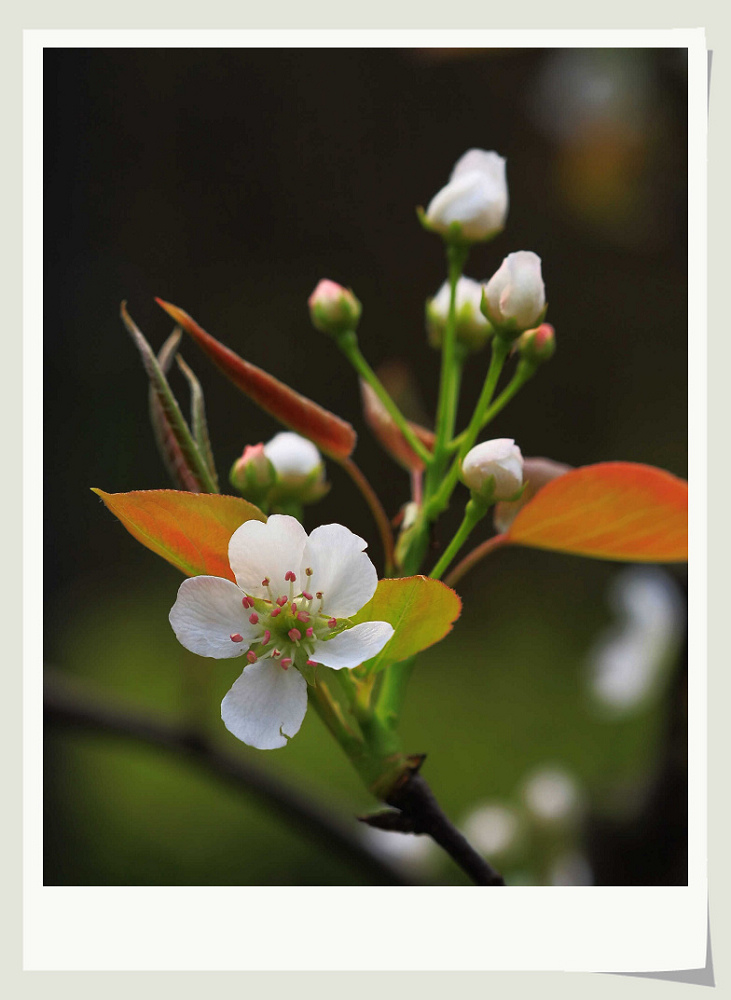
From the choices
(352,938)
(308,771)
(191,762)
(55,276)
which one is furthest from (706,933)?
(55,276)

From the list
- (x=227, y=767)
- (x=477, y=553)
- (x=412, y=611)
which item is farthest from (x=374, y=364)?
(x=412, y=611)

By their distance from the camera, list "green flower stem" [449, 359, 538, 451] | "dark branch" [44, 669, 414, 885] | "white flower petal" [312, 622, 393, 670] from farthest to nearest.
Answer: "dark branch" [44, 669, 414, 885] → "green flower stem" [449, 359, 538, 451] → "white flower petal" [312, 622, 393, 670]

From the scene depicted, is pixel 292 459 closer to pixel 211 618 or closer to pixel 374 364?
pixel 211 618

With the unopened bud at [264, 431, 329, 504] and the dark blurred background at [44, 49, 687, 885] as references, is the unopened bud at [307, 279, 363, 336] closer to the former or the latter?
the unopened bud at [264, 431, 329, 504]

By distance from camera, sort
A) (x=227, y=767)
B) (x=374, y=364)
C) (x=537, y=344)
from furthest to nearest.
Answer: (x=374, y=364)
(x=227, y=767)
(x=537, y=344)

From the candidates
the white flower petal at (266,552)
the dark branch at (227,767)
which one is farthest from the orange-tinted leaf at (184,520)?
the dark branch at (227,767)

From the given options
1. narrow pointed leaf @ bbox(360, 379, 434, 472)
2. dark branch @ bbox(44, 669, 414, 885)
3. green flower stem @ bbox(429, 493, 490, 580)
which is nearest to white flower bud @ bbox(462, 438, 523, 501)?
green flower stem @ bbox(429, 493, 490, 580)
